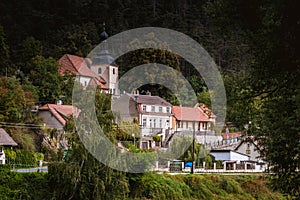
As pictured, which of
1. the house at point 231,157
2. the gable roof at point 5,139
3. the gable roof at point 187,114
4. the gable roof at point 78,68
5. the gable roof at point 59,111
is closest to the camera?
the gable roof at point 5,139

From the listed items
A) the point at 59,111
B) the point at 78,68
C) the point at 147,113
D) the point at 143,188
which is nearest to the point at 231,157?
the point at 147,113

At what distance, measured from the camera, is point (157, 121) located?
1959 inches

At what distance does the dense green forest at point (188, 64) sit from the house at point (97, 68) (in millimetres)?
2760

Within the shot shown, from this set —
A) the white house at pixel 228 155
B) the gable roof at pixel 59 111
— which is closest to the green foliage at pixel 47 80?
the gable roof at pixel 59 111

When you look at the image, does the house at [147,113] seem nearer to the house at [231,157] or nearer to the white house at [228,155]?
the white house at [228,155]

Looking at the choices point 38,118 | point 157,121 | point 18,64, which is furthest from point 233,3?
point 18,64

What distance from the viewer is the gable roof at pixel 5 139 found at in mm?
30484

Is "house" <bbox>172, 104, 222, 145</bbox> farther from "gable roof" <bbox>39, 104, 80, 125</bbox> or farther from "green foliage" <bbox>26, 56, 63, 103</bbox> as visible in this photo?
"gable roof" <bbox>39, 104, 80, 125</bbox>

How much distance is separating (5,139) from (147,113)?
1928cm

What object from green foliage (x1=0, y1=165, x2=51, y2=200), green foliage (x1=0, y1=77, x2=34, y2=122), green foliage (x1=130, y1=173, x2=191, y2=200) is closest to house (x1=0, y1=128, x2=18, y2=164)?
green foliage (x1=0, y1=77, x2=34, y2=122)

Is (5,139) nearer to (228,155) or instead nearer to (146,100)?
(228,155)

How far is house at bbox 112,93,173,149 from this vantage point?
46.0 metres

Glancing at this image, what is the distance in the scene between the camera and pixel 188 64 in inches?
2603

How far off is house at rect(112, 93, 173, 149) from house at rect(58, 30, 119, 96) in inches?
283
